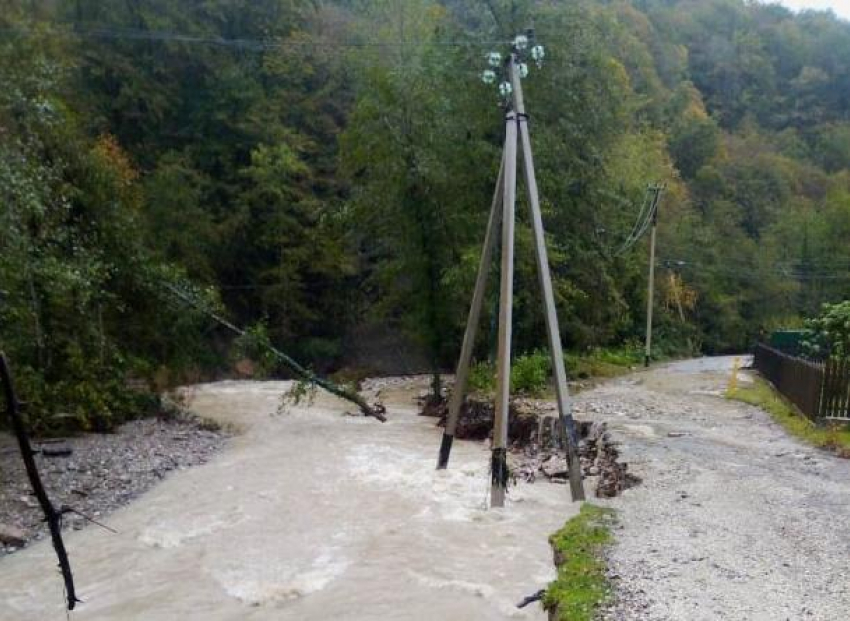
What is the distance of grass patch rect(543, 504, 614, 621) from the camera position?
6.09 m

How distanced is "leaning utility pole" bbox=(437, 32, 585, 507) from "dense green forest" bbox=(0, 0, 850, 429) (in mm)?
7047

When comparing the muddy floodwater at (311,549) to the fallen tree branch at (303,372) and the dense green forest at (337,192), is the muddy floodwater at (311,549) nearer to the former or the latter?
the dense green forest at (337,192)

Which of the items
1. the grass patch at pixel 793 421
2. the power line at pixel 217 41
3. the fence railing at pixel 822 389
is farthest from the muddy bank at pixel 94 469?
the fence railing at pixel 822 389

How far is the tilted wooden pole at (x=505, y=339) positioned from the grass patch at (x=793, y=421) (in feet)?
16.2

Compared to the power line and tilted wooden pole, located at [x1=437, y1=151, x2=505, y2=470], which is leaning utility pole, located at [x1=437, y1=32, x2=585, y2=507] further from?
the power line

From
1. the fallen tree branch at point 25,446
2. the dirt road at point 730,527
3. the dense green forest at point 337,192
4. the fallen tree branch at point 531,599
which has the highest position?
the dense green forest at point 337,192

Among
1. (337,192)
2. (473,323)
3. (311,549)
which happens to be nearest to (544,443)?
(473,323)

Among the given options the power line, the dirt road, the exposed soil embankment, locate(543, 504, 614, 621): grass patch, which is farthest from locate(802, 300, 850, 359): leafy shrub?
the power line

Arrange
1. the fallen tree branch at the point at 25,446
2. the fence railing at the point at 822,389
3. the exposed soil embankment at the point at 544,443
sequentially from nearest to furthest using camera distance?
the fallen tree branch at the point at 25,446 < the exposed soil embankment at the point at 544,443 < the fence railing at the point at 822,389

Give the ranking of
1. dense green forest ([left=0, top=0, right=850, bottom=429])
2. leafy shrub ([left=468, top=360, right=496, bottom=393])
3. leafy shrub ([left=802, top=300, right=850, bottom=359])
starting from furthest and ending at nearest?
leafy shrub ([left=468, top=360, right=496, bottom=393])
leafy shrub ([left=802, top=300, right=850, bottom=359])
dense green forest ([left=0, top=0, right=850, bottom=429])

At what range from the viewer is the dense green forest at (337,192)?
1580cm

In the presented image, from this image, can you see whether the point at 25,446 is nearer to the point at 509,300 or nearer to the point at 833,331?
the point at 509,300

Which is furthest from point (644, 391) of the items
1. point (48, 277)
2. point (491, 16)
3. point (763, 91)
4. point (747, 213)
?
point (763, 91)

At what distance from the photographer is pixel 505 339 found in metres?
11.0
